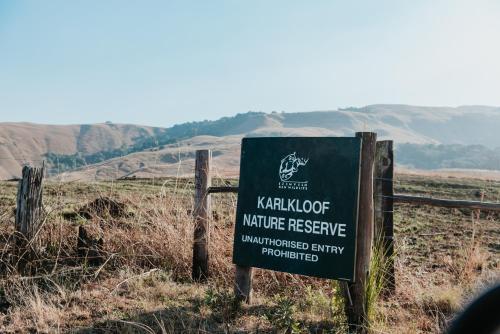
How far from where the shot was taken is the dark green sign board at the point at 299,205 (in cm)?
432

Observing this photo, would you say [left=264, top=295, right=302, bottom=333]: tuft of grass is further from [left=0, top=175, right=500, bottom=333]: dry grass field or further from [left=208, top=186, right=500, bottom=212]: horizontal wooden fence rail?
[left=208, top=186, right=500, bottom=212]: horizontal wooden fence rail

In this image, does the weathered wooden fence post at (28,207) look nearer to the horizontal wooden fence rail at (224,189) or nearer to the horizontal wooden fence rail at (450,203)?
the horizontal wooden fence rail at (224,189)

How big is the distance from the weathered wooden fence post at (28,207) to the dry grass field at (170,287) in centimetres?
13

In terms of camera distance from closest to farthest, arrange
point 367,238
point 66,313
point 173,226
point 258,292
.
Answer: point 367,238 < point 66,313 < point 258,292 < point 173,226

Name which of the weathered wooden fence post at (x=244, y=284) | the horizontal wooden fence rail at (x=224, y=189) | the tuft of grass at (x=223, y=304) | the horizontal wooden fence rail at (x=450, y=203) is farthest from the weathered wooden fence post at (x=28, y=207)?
the horizontal wooden fence rail at (x=450, y=203)

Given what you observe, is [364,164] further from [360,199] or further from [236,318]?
[236,318]

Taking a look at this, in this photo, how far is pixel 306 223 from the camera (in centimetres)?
451

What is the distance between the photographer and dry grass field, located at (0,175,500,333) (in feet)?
14.4

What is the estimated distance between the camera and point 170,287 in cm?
540

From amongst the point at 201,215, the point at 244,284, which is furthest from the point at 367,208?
the point at 201,215

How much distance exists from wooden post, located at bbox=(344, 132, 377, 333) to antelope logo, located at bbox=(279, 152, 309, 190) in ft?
1.81

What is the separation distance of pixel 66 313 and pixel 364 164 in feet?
10.0

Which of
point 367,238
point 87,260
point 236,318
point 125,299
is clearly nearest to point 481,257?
point 367,238

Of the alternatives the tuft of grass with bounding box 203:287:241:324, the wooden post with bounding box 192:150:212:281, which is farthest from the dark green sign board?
Answer: the wooden post with bounding box 192:150:212:281
